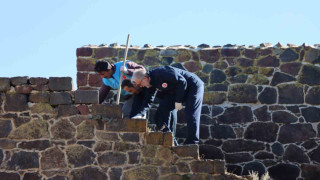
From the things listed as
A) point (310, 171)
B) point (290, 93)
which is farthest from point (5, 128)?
point (310, 171)

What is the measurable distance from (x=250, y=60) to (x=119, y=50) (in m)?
2.42

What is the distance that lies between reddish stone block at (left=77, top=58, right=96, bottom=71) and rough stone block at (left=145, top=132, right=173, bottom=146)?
339 cm

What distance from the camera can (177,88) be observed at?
10.9m

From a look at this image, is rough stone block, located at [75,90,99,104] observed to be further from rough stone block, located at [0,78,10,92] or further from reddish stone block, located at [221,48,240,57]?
reddish stone block, located at [221,48,240,57]

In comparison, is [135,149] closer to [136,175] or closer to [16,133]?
[136,175]

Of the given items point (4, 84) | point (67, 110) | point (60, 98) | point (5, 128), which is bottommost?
point (5, 128)

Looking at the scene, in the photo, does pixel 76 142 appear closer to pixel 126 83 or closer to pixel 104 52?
pixel 126 83

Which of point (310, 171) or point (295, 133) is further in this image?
point (295, 133)

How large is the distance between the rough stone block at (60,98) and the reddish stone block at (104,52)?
2864 mm

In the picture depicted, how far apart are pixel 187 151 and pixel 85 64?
154 inches

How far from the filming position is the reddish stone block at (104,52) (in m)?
13.6

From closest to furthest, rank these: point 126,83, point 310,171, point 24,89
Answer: point 24,89 < point 126,83 < point 310,171

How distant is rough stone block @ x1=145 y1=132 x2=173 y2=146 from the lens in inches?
415

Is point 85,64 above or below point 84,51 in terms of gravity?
below
